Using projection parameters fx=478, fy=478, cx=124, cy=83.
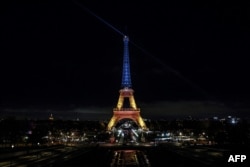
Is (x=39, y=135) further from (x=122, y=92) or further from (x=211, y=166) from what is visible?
(x=211, y=166)

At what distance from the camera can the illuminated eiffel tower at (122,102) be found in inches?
5748

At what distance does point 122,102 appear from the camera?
150 m

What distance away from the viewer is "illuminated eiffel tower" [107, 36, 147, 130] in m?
146
